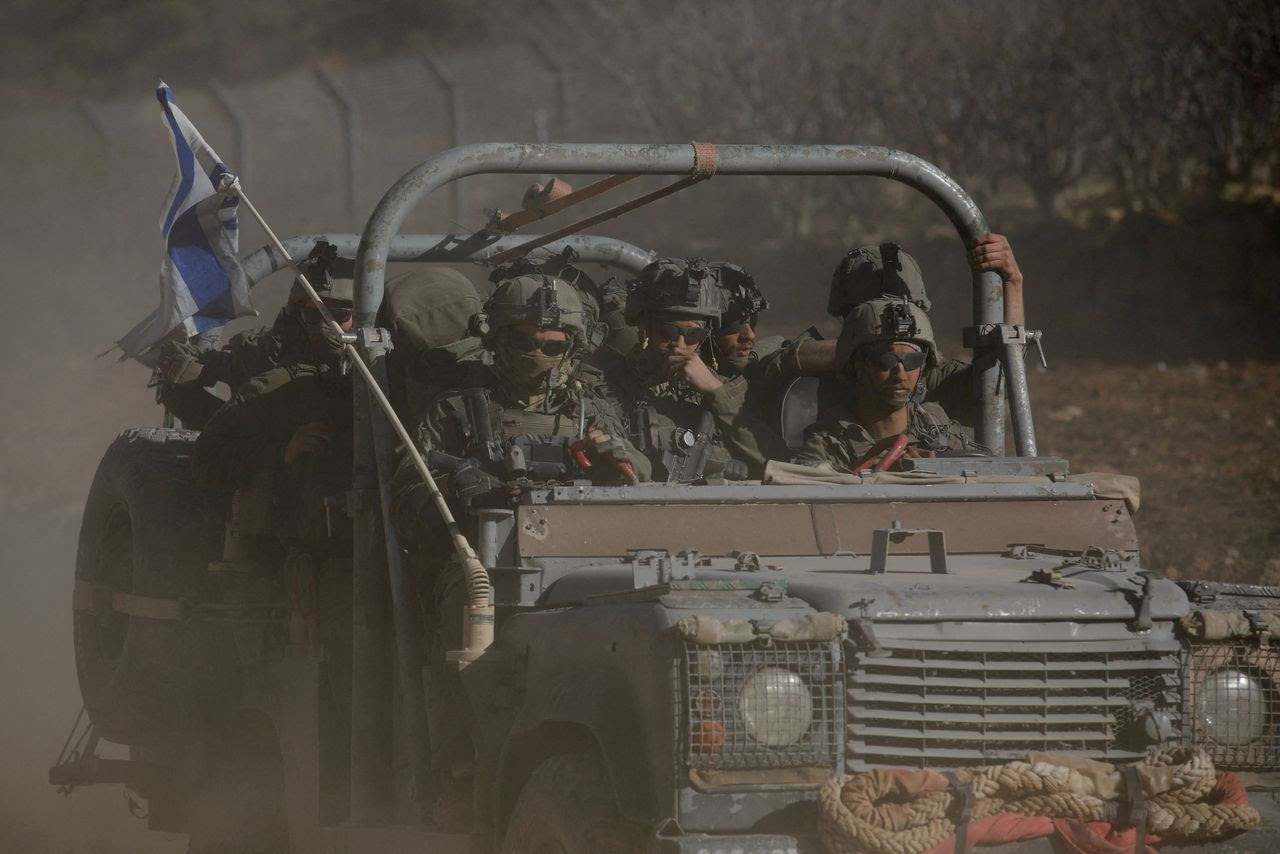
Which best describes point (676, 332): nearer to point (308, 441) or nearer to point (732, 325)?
point (732, 325)

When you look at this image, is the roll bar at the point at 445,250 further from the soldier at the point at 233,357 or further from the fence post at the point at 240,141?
the fence post at the point at 240,141

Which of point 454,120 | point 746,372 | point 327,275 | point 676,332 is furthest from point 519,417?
point 454,120

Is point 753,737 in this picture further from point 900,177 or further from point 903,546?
point 900,177

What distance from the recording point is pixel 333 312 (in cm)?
838

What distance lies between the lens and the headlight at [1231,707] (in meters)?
5.04

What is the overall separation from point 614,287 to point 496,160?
6.31 ft

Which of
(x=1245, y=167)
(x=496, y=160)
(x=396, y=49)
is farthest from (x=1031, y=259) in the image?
(x=496, y=160)

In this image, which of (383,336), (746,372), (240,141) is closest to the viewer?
(383,336)

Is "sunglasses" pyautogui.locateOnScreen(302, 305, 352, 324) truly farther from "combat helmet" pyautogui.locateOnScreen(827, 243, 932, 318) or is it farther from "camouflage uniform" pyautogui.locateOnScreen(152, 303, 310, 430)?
"combat helmet" pyautogui.locateOnScreen(827, 243, 932, 318)

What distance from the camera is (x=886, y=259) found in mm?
8109

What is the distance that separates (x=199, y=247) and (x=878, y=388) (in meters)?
2.52

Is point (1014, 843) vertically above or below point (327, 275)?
below

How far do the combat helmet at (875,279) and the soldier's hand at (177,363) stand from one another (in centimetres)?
279

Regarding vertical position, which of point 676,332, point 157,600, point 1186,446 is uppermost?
point 1186,446
